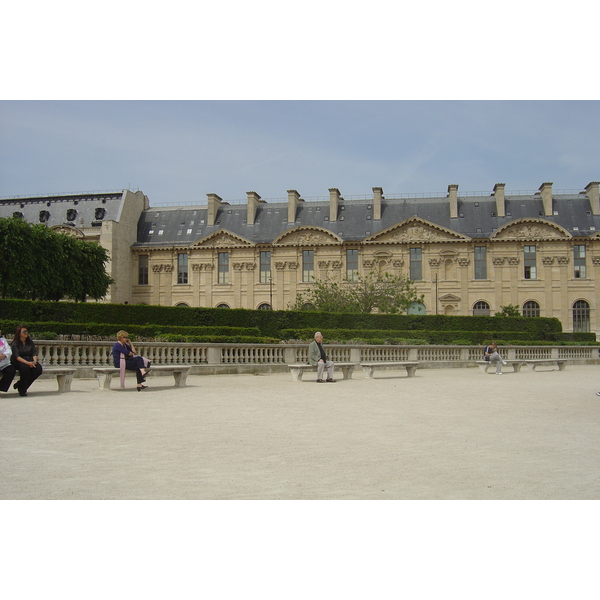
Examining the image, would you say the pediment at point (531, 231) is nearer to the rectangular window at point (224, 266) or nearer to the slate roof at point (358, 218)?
the slate roof at point (358, 218)

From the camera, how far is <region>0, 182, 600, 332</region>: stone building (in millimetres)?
51188

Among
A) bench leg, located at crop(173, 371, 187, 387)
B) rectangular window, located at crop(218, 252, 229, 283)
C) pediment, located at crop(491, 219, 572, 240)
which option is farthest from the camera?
rectangular window, located at crop(218, 252, 229, 283)

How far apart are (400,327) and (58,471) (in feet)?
90.6

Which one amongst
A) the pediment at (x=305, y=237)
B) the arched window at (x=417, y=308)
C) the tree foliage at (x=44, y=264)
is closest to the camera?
the tree foliage at (x=44, y=264)

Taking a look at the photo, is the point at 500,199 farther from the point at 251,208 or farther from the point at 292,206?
the point at 251,208

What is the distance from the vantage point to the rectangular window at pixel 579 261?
51094 mm

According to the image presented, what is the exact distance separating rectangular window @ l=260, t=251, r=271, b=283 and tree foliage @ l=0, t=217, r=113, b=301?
1671 centimetres

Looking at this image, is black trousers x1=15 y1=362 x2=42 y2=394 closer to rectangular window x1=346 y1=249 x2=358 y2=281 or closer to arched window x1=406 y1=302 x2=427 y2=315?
arched window x1=406 y1=302 x2=427 y2=315

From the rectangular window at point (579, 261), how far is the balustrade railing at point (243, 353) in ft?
87.1

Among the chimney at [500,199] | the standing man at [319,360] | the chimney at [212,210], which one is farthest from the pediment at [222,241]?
the standing man at [319,360]

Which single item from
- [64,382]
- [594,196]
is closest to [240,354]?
[64,382]

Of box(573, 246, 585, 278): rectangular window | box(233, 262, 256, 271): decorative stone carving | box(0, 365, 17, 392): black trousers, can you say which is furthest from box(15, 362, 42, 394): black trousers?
box(573, 246, 585, 278): rectangular window

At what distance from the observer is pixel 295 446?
6.91 m

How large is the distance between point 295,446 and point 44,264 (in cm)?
3148
